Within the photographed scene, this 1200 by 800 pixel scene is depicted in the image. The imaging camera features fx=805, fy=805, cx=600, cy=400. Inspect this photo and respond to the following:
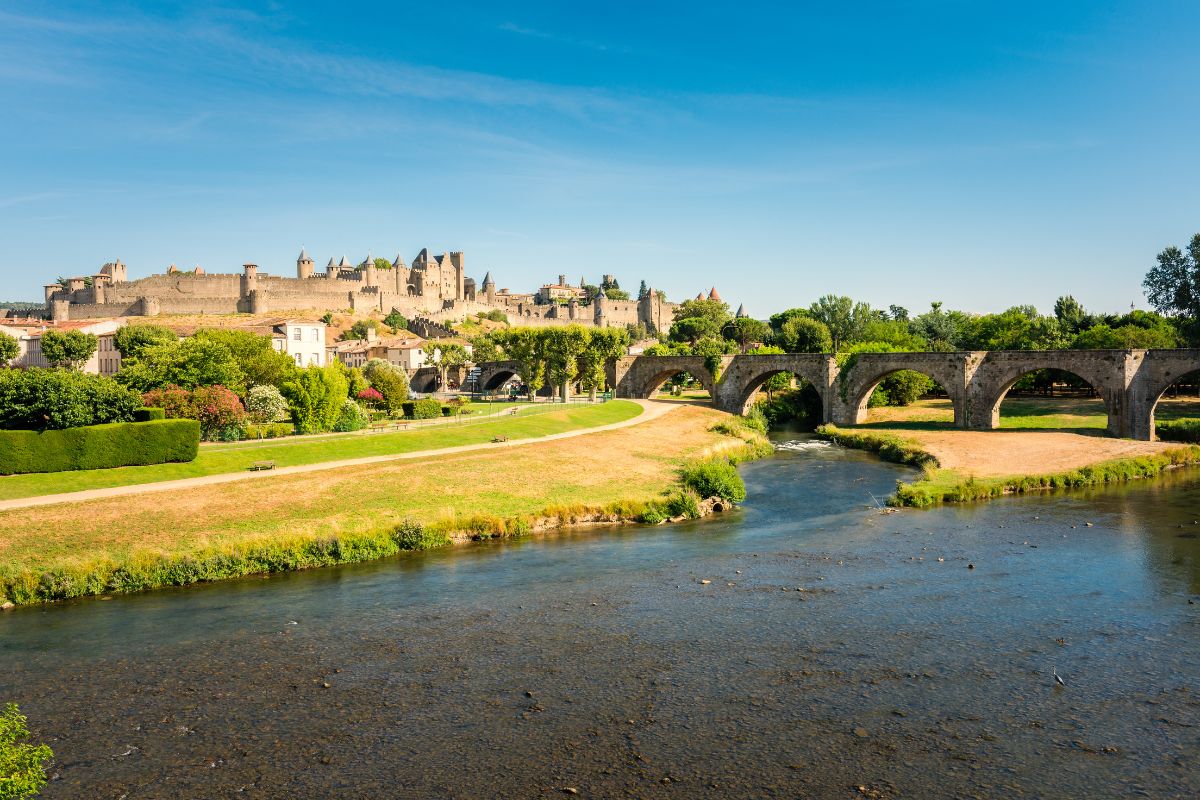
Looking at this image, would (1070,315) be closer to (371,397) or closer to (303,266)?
(371,397)

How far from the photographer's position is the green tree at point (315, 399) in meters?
44.6

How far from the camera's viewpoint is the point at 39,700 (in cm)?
1570

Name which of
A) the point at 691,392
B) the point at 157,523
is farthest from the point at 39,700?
the point at 691,392

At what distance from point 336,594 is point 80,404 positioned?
19.0 m

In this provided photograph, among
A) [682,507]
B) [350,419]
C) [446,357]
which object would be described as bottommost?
[682,507]

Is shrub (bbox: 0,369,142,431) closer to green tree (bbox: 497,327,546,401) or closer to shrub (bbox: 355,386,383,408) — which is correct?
shrub (bbox: 355,386,383,408)

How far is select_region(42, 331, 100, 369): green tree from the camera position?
6562cm

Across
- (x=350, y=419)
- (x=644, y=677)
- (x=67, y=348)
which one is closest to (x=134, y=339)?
(x=67, y=348)

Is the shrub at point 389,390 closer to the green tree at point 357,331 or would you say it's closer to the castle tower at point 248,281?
the green tree at point 357,331

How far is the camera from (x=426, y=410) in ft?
187

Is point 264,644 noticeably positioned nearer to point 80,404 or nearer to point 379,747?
point 379,747

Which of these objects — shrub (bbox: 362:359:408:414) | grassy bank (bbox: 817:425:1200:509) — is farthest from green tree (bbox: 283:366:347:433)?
grassy bank (bbox: 817:425:1200:509)

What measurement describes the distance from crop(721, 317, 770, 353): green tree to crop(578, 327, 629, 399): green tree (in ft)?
181

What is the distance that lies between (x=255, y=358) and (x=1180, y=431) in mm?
61781
